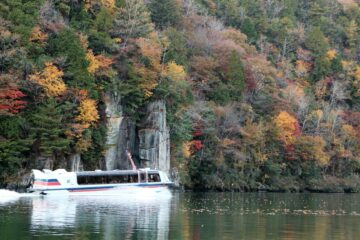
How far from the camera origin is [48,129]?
72.9 meters

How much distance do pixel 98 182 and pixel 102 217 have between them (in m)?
24.5

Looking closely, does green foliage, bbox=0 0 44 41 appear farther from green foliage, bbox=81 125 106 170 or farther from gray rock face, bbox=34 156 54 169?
green foliage, bbox=81 125 106 170

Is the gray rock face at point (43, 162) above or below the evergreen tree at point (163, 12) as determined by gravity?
below

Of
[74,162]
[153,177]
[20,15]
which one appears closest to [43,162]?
[74,162]

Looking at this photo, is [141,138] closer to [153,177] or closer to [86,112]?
[153,177]

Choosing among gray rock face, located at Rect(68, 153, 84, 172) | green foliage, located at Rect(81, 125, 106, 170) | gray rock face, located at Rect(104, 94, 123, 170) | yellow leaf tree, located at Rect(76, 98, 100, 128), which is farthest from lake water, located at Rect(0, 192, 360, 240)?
gray rock face, located at Rect(104, 94, 123, 170)

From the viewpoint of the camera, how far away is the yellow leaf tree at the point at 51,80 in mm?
74188

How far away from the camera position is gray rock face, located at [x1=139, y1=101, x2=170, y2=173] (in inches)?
3406

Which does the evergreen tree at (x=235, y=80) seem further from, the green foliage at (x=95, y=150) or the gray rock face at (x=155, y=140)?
the green foliage at (x=95, y=150)

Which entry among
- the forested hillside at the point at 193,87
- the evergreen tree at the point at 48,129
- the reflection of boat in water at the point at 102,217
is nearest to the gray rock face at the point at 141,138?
the forested hillside at the point at 193,87

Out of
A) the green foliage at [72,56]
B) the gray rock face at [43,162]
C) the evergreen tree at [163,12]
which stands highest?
the evergreen tree at [163,12]

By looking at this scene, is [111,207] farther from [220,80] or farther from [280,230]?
[220,80]

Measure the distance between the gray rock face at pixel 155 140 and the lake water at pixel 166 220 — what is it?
15368 millimetres

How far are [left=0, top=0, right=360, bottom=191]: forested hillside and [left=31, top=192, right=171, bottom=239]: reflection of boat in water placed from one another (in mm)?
8719
